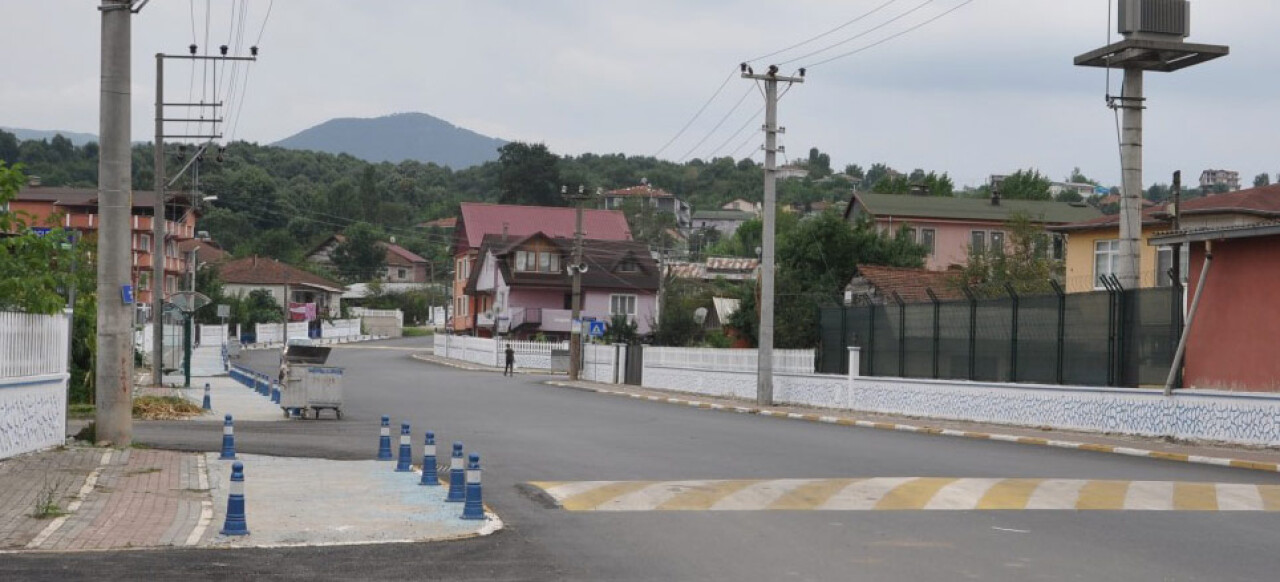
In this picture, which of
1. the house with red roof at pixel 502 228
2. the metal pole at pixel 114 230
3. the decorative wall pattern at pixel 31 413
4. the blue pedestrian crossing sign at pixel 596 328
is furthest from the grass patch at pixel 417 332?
the decorative wall pattern at pixel 31 413

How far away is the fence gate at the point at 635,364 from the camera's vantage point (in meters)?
57.8

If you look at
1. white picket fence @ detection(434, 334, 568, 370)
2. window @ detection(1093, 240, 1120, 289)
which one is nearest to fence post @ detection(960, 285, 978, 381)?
window @ detection(1093, 240, 1120, 289)

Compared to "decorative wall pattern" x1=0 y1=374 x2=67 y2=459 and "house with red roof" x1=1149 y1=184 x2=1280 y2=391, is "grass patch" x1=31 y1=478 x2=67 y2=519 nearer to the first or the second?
"decorative wall pattern" x1=0 y1=374 x2=67 y2=459

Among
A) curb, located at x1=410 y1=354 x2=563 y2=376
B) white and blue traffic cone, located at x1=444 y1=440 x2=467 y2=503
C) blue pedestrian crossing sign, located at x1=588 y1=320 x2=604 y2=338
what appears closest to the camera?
white and blue traffic cone, located at x1=444 y1=440 x2=467 y2=503

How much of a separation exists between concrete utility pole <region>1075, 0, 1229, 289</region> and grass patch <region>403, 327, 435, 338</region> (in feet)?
313

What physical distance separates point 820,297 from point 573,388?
10.7m

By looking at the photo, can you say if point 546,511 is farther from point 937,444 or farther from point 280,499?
point 937,444

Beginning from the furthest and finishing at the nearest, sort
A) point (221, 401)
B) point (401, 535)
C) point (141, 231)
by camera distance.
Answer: point (141, 231)
point (221, 401)
point (401, 535)

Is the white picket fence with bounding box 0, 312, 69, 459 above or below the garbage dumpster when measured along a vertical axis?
above

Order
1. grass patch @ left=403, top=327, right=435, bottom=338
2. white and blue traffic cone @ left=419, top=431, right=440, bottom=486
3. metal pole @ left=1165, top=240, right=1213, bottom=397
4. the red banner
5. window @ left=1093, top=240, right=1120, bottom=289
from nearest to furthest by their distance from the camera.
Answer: white and blue traffic cone @ left=419, top=431, right=440, bottom=486 → metal pole @ left=1165, top=240, right=1213, bottom=397 → window @ left=1093, top=240, right=1120, bottom=289 → the red banner → grass patch @ left=403, top=327, right=435, bottom=338

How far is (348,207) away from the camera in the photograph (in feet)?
519

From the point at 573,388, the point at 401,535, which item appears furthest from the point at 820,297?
the point at 401,535

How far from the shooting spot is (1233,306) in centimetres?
2492

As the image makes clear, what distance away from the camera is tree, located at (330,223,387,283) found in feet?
469
